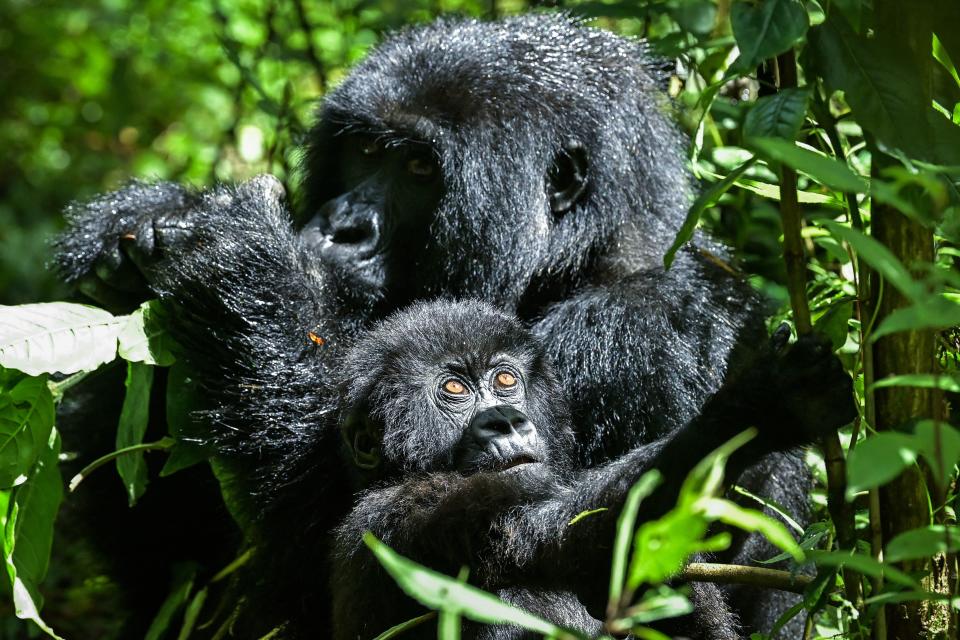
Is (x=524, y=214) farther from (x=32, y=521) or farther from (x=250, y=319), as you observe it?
(x=32, y=521)

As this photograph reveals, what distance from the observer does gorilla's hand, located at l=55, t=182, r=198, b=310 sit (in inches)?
125

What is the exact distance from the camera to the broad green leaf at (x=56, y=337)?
259 cm

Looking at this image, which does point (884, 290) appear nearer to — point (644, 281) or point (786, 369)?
point (786, 369)

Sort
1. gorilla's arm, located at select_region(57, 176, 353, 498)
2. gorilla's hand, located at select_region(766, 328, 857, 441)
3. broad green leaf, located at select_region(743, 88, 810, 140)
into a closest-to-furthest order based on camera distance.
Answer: broad green leaf, located at select_region(743, 88, 810, 140)
gorilla's hand, located at select_region(766, 328, 857, 441)
gorilla's arm, located at select_region(57, 176, 353, 498)

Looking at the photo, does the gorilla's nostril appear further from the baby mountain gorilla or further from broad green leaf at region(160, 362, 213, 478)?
broad green leaf at region(160, 362, 213, 478)

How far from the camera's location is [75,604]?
185 inches

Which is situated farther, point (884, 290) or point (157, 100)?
point (157, 100)

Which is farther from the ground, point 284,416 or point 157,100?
point 284,416

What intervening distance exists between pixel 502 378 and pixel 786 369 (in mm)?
902

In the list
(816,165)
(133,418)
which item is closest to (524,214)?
(133,418)

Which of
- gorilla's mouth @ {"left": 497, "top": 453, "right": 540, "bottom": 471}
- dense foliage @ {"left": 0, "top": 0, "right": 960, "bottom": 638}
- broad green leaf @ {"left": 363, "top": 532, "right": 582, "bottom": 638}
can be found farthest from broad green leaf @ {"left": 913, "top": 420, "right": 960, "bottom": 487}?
gorilla's mouth @ {"left": 497, "top": 453, "right": 540, "bottom": 471}

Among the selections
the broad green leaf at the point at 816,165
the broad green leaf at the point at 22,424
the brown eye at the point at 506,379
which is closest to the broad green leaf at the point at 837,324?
the brown eye at the point at 506,379

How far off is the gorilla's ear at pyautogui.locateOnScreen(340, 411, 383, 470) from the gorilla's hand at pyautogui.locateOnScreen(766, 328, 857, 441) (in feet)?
3.46

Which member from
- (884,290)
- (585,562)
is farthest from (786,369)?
(585,562)
